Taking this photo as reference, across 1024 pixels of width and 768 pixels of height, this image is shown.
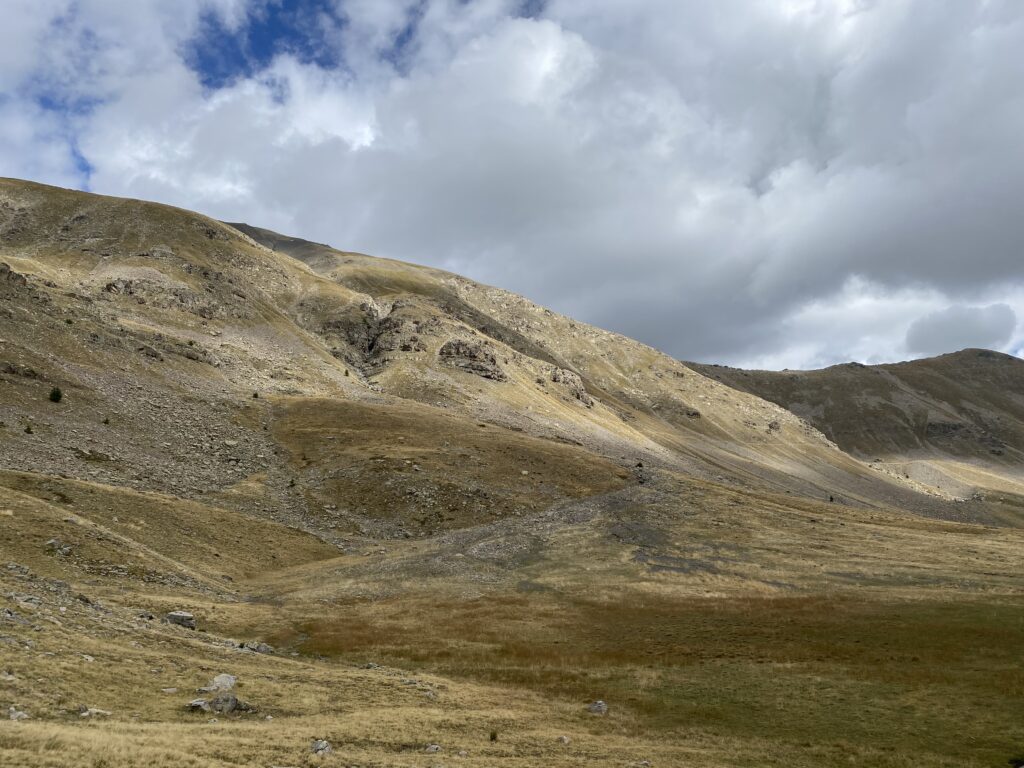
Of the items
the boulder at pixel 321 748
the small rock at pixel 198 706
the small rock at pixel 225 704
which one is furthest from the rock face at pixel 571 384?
the boulder at pixel 321 748

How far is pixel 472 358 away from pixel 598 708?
458 feet

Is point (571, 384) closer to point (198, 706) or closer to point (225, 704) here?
point (225, 704)

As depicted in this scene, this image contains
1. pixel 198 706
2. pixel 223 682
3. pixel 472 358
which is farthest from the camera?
pixel 472 358

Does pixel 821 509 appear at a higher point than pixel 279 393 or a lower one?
lower

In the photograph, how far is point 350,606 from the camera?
5422 centimetres

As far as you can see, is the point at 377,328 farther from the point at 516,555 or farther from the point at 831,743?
the point at 831,743

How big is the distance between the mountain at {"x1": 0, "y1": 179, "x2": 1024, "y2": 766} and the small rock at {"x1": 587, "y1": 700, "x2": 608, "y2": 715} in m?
0.48

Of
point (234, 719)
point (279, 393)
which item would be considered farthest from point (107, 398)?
point (234, 719)

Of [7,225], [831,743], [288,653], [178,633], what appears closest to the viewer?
[831,743]

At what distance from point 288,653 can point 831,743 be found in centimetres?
2982

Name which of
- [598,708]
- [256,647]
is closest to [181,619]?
[256,647]

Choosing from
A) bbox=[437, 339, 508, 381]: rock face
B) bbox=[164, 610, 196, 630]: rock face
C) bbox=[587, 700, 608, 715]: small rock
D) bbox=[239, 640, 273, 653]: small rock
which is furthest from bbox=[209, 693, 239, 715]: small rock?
bbox=[437, 339, 508, 381]: rock face

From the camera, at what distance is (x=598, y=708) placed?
33875 millimetres

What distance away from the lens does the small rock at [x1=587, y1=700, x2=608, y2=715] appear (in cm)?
3341
